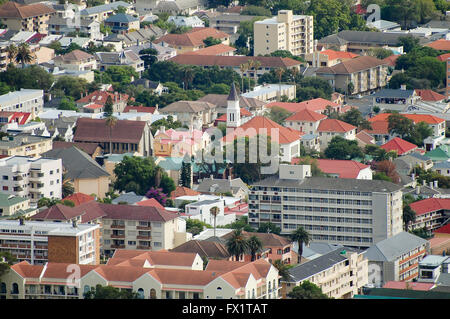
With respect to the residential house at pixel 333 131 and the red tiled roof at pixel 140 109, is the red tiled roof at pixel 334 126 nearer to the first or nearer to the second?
the residential house at pixel 333 131

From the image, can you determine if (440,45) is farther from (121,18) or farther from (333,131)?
(333,131)

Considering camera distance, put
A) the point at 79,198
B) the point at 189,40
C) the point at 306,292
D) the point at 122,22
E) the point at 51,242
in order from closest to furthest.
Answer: the point at 306,292, the point at 51,242, the point at 79,198, the point at 189,40, the point at 122,22

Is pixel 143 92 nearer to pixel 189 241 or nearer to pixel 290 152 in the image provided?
pixel 290 152

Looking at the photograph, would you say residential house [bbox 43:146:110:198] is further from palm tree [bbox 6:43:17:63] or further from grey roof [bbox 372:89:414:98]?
grey roof [bbox 372:89:414:98]

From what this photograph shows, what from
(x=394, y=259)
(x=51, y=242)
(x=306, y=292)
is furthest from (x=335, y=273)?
(x=51, y=242)

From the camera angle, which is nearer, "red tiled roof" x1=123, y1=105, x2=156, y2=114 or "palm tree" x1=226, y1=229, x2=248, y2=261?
"palm tree" x1=226, y1=229, x2=248, y2=261

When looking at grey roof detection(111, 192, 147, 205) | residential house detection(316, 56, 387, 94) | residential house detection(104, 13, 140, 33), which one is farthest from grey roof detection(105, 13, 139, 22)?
grey roof detection(111, 192, 147, 205)

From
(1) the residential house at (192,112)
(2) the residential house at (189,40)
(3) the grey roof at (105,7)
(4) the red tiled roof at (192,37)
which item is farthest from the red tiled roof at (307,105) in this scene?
(3) the grey roof at (105,7)

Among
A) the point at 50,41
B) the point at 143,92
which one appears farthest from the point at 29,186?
the point at 50,41
